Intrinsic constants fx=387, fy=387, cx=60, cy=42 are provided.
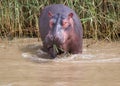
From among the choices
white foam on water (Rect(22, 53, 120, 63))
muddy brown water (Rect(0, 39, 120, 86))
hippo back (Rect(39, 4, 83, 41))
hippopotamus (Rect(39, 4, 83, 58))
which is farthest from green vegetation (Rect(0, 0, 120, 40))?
white foam on water (Rect(22, 53, 120, 63))

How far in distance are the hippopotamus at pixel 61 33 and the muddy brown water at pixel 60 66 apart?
15cm

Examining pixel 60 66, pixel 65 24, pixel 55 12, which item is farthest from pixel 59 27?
pixel 55 12

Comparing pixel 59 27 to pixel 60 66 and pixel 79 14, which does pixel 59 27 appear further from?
pixel 79 14

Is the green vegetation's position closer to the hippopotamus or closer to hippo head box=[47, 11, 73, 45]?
the hippopotamus

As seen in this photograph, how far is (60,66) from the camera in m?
5.12

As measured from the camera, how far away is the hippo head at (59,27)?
17.0 ft

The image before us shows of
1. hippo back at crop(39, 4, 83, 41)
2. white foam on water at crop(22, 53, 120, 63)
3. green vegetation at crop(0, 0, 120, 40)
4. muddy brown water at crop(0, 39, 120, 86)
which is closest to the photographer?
muddy brown water at crop(0, 39, 120, 86)

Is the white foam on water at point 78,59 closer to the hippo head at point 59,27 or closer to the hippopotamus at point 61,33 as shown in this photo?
the hippopotamus at point 61,33

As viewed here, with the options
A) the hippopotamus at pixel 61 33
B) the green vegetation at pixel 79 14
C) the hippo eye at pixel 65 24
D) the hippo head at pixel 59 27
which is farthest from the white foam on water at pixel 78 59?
the green vegetation at pixel 79 14

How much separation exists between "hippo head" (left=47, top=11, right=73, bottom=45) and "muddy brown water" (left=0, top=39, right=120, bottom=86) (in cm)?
34

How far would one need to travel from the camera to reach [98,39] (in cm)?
696

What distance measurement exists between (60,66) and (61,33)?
0.46 metres

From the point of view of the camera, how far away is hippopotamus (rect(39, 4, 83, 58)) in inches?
205

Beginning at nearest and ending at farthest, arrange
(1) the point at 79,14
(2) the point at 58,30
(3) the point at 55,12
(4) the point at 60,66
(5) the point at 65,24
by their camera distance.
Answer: (4) the point at 60,66, (2) the point at 58,30, (5) the point at 65,24, (3) the point at 55,12, (1) the point at 79,14
